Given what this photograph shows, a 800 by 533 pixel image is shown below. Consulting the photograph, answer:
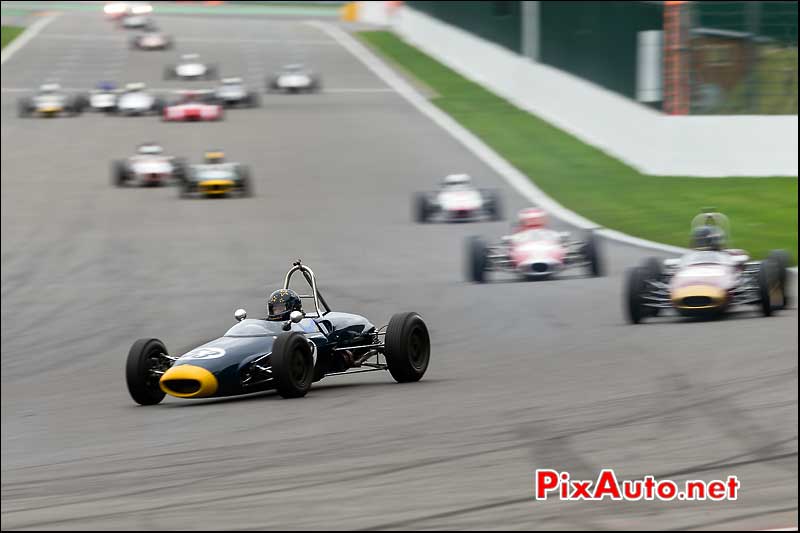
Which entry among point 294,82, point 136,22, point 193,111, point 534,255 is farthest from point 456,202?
point 136,22

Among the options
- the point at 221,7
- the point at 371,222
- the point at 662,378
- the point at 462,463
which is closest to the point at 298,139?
the point at 371,222

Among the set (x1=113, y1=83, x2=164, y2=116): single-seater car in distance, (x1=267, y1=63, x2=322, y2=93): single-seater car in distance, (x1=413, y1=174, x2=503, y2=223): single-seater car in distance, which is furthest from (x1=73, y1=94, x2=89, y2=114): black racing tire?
(x1=413, y1=174, x2=503, y2=223): single-seater car in distance

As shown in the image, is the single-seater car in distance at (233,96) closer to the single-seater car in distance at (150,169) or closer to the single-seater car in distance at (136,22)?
the single-seater car in distance at (150,169)

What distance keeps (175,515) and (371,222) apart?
63.3 feet

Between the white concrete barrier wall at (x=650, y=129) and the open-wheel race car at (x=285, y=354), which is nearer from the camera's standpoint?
the open-wheel race car at (x=285, y=354)

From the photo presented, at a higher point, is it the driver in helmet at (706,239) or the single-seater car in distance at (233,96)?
the driver in helmet at (706,239)

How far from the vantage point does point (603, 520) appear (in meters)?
7.43

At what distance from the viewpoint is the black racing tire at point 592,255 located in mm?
9471

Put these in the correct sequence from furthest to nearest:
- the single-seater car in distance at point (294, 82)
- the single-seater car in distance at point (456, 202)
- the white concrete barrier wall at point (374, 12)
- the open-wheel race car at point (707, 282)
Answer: the white concrete barrier wall at point (374, 12)
the single-seater car in distance at point (294, 82)
the single-seater car in distance at point (456, 202)
the open-wheel race car at point (707, 282)

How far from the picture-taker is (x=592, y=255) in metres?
9.84

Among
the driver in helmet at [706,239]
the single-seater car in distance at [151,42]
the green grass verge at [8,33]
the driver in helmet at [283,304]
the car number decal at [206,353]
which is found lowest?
the driver in helmet at [706,239]

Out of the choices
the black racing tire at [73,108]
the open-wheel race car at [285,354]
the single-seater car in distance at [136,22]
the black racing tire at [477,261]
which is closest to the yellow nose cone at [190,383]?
the open-wheel race car at [285,354]

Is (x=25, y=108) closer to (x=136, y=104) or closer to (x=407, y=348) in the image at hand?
(x=136, y=104)

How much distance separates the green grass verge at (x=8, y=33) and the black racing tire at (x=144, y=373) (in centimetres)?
8285
